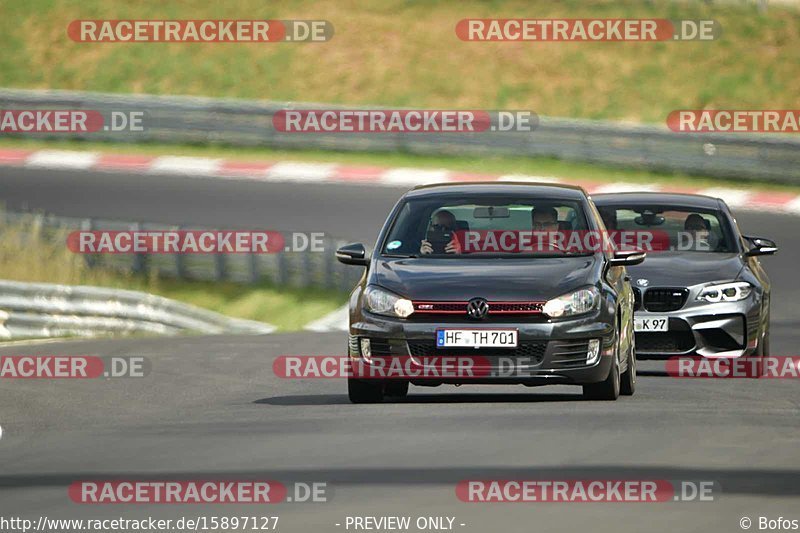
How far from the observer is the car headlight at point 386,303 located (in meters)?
11.1

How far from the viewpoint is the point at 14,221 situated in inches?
926

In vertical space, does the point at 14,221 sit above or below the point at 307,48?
below

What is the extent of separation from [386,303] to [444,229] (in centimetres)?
104

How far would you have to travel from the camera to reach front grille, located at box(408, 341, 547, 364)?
1098cm

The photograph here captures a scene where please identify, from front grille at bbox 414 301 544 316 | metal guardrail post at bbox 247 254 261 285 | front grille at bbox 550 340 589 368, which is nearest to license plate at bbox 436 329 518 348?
front grille at bbox 414 301 544 316

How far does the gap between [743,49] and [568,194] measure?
24.0 metres

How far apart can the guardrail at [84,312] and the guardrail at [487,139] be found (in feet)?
38.7

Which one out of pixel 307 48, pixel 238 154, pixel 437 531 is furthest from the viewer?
pixel 307 48

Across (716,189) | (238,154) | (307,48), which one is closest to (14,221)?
(238,154)

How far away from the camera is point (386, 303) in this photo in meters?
11.2

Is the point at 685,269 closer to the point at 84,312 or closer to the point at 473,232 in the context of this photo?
the point at 473,232

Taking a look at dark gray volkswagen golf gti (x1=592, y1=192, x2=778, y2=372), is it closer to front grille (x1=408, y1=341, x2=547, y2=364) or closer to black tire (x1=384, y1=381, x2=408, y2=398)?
black tire (x1=384, y1=381, x2=408, y2=398)

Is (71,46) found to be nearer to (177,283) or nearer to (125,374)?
(177,283)

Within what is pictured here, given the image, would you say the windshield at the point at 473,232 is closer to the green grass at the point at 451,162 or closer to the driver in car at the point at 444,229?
the driver in car at the point at 444,229
